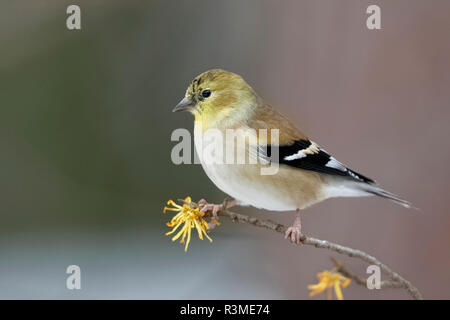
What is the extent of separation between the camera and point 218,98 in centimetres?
104

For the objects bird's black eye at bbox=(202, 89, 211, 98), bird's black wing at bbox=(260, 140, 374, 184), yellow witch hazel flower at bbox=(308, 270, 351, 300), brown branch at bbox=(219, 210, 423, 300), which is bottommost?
yellow witch hazel flower at bbox=(308, 270, 351, 300)

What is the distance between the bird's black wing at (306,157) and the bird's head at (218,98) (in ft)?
0.31

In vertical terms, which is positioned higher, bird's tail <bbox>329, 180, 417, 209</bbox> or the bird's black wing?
the bird's black wing

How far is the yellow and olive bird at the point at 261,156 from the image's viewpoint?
98 centimetres

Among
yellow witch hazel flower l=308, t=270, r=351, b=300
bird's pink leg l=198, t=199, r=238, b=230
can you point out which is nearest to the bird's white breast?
bird's pink leg l=198, t=199, r=238, b=230

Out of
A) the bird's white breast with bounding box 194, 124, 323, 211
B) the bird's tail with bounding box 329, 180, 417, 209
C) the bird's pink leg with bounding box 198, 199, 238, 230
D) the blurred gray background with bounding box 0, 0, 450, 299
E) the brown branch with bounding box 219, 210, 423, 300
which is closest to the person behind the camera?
the brown branch with bounding box 219, 210, 423, 300

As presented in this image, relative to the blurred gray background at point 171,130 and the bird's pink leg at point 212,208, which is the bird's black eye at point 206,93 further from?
the blurred gray background at point 171,130

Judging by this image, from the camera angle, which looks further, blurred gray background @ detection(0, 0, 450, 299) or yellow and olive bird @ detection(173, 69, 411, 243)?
blurred gray background @ detection(0, 0, 450, 299)

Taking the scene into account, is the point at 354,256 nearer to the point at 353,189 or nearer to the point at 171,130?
the point at 353,189

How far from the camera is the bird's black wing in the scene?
108 cm

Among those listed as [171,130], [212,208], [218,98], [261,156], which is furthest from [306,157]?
[171,130]

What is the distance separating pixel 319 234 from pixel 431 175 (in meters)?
0.50

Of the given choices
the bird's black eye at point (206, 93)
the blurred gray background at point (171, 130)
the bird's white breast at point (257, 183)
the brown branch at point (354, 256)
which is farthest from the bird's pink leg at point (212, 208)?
the blurred gray background at point (171, 130)

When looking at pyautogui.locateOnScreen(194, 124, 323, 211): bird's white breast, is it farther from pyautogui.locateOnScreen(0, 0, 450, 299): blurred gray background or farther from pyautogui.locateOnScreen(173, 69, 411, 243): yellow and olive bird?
pyautogui.locateOnScreen(0, 0, 450, 299): blurred gray background
